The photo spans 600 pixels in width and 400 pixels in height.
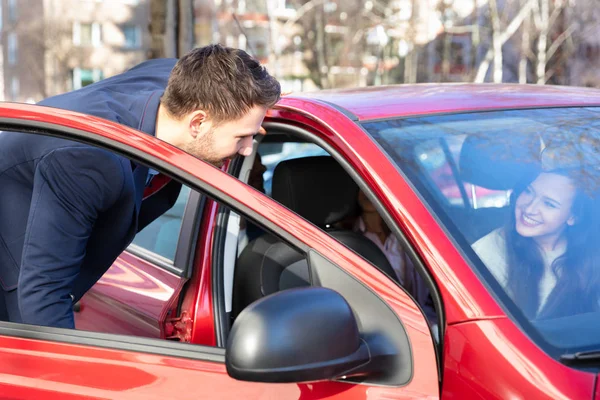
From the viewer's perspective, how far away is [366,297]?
1589mm

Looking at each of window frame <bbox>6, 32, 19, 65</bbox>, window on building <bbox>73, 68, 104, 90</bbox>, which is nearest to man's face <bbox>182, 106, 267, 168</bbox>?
window on building <bbox>73, 68, 104, 90</bbox>

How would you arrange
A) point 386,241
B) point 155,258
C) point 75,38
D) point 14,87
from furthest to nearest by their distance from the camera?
1. point 14,87
2. point 75,38
3. point 386,241
4. point 155,258

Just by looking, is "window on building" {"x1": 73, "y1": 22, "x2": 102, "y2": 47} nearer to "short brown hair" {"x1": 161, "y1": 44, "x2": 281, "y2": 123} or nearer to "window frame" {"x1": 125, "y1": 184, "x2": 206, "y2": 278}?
"window frame" {"x1": 125, "y1": 184, "x2": 206, "y2": 278}

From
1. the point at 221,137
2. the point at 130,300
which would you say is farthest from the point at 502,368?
the point at 130,300

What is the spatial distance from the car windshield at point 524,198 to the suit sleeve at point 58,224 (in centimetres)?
63

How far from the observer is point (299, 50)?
45.2 meters

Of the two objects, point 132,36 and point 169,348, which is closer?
point 169,348

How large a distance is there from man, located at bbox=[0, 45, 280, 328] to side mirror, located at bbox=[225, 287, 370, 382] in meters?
0.61

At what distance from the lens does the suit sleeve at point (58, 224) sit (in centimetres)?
183

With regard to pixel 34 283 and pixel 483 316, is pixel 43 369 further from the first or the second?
pixel 483 316

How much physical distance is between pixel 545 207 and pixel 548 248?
0.18 m

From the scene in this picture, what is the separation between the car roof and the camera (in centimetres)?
211

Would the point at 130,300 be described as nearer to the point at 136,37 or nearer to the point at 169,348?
the point at 169,348

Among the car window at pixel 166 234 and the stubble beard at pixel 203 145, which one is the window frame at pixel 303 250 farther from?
the car window at pixel 166 234
